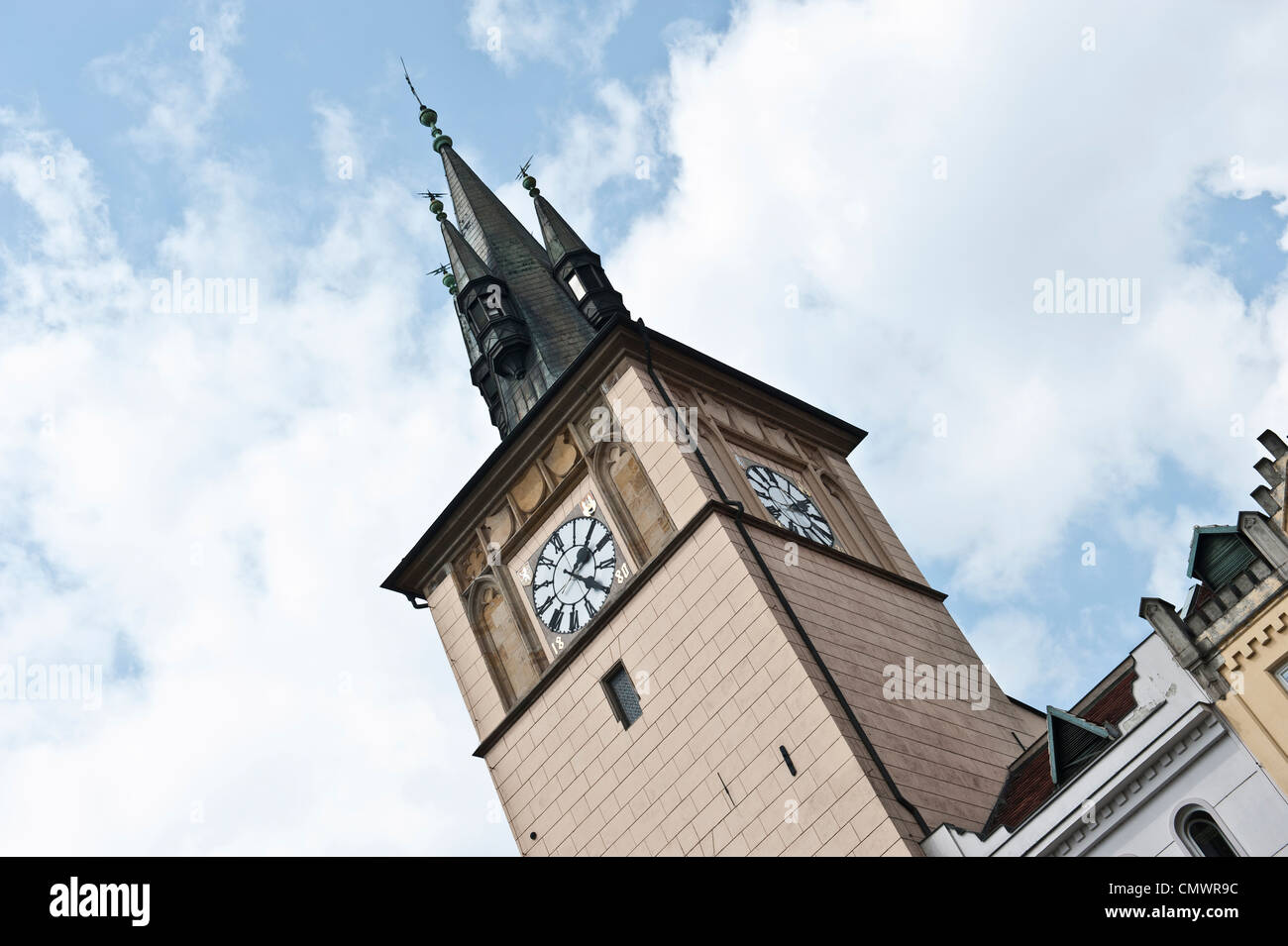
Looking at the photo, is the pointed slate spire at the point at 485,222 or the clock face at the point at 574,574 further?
the pointed slate spire at the point at 485,222

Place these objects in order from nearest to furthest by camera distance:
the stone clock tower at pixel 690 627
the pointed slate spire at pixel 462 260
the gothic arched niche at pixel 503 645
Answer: the stone clock tower at pixel 690 627 < the gothic arched niche at pixel 503 645 < the pointed slate spire at pixel 462 260

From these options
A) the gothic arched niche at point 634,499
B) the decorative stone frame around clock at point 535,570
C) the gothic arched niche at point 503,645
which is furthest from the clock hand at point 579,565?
the gothic arched niche at point 503,645

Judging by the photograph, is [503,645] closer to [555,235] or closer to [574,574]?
[574,574]

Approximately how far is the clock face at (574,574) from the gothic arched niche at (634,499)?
486mm

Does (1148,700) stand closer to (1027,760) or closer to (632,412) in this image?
(1027,760)

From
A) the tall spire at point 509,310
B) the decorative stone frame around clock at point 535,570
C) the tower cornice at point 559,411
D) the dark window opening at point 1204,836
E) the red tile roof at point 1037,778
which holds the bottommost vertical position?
the dark window opening at point 1204,836

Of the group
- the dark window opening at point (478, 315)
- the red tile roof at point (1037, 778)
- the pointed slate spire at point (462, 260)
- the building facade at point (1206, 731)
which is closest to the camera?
the building facade at point (1206, 731)

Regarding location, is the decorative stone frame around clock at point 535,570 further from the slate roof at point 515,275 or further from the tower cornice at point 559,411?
the slate roof at point 515,275

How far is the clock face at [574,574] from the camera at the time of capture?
2672cm

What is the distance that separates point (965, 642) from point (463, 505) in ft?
33.3
